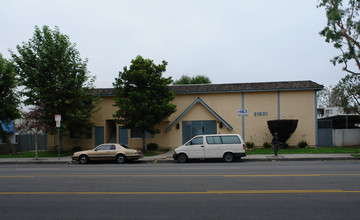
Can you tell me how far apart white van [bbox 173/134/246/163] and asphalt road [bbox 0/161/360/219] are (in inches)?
261

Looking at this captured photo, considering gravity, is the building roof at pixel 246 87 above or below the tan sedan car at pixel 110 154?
above

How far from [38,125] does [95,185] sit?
12.8 m

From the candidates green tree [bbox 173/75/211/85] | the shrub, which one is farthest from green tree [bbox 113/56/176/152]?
green tree [bbox 173/75/211/85]

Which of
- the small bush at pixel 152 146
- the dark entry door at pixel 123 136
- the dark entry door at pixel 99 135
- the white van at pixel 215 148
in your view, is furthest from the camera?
the dark entry door at pixel 99 135

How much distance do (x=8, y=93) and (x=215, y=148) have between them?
18252mm

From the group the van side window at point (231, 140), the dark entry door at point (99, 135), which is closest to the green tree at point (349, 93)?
the van side window at point (231, 140)

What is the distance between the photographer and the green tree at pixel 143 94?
67.6 feet

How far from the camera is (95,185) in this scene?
9188 mm

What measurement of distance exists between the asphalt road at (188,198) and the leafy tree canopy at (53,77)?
12587 millimetres

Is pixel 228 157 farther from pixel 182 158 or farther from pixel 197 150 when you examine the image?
pixel 182 158

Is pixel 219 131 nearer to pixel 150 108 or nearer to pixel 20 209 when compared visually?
pixel 150 108

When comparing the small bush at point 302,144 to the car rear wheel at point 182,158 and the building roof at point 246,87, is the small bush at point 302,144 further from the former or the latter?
the car rear wheel at point 182,158

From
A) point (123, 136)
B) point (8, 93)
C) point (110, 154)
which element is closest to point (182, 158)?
point (110, 154)

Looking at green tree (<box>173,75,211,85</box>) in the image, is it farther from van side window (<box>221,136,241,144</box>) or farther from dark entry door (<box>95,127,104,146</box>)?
van side window (<box>221,136,241,144</box>)
